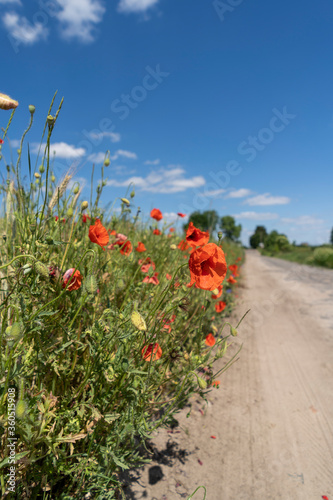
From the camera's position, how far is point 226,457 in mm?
1756

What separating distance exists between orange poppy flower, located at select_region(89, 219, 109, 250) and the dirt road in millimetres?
1218

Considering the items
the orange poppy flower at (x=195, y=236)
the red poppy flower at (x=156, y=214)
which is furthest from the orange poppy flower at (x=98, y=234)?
the red poppy flower at (x=156, y=214)

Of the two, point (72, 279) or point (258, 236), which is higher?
point (258, 236)

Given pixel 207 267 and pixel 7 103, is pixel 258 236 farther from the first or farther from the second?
pixel 7 103

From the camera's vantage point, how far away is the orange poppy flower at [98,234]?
119 cm

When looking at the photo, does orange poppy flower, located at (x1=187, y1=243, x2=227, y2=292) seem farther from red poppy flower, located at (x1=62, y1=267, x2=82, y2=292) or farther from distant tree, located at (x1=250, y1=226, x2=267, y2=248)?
distant tree, located at (x1=250, y1=226, x2=267, y2=248)

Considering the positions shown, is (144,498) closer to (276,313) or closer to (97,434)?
(97,434)

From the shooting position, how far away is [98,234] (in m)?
1.24

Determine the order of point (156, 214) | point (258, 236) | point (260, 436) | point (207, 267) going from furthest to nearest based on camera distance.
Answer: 1. point (258, 236)
2. point (156, 214)
3. point (260, 436)
4. point (207, 267)

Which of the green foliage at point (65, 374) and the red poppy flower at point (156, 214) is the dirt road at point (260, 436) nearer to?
the green foliage at point (65, 374)

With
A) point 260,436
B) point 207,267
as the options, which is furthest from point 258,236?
point 207,267

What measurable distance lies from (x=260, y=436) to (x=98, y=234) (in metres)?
1.74

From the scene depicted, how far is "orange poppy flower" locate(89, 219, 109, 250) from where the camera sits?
119 cm

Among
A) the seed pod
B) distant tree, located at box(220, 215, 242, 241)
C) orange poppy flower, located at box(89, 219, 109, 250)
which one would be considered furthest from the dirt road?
distant tree, located at box(220, 215, 242, 241)
